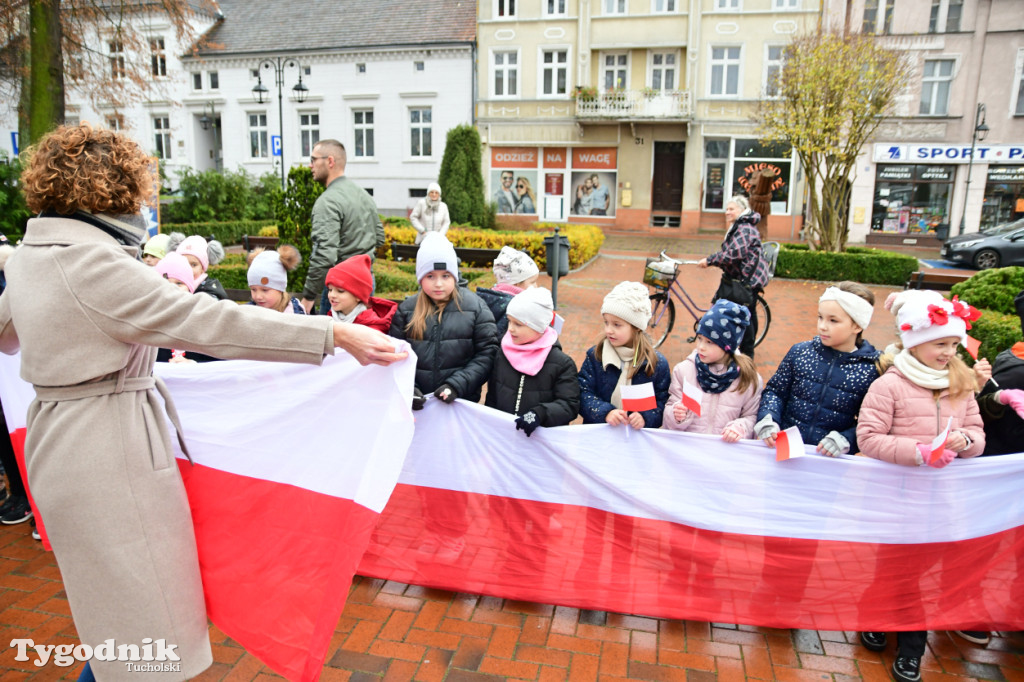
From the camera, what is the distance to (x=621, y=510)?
3287 mm

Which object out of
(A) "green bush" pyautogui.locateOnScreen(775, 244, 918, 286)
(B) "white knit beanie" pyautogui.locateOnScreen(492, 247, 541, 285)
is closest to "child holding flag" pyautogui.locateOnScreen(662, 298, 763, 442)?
(B) "white knit beanie" pyautogui.locateOnScreen(492, 247, 541, 285)

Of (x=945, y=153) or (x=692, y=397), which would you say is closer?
(x=692, y=397)

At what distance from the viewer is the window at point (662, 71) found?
2875 cm

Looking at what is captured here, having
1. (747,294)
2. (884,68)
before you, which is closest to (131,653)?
(747,294)

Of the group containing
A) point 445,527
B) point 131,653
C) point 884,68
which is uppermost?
point 884,68

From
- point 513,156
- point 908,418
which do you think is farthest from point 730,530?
point 513,156

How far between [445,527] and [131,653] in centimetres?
160

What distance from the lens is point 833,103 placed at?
52.6 ft

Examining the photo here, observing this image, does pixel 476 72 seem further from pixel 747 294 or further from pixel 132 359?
pixel 132 359

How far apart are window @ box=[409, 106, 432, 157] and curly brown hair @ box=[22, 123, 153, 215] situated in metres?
30.0

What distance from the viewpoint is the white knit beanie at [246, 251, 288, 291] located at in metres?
4.54

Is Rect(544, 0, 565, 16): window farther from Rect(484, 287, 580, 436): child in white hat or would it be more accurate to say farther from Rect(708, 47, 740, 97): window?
Rect(484, 287, 580, 436): child in white hat

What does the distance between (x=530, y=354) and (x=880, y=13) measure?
97.2 feet

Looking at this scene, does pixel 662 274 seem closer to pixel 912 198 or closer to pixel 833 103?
pixel 833 103
